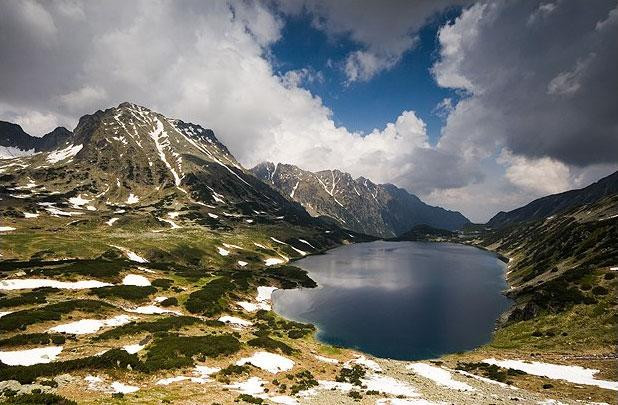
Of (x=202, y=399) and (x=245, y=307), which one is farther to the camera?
(x=245, y=307)

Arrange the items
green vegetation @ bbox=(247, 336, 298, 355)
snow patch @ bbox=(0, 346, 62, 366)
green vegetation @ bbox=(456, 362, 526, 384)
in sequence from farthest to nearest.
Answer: green vegetation @ bbox=(247, 336, 298, 355), green vegetation @ bbox=(456, 362, 526, 384), snow patch @ bbox=(0, 346, 62, 366)

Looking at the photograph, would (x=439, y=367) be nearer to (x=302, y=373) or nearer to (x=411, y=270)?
(x=302, y=373)

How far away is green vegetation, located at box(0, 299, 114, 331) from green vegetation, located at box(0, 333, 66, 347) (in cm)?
576

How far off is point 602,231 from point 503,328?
5923cm

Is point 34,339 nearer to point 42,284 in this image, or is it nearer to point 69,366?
point 69,366

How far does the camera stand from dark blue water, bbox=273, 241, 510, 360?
80.8m

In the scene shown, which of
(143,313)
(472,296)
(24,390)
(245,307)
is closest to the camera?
(24,390)

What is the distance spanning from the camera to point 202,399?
29891 mm

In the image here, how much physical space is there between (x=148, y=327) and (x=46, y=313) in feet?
47.9

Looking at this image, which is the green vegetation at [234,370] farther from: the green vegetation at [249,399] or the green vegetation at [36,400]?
the green vegetation at [36,400]

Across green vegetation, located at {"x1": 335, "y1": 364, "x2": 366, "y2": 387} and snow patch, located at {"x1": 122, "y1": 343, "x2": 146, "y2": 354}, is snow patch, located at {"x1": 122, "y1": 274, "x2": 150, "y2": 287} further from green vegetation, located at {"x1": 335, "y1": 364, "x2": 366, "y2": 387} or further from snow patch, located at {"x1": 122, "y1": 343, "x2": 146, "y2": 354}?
green vegetation, located at {"x1": 335, "y1": 364, "x2": 366, "y2": 387}

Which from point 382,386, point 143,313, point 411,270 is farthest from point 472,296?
point 143,313

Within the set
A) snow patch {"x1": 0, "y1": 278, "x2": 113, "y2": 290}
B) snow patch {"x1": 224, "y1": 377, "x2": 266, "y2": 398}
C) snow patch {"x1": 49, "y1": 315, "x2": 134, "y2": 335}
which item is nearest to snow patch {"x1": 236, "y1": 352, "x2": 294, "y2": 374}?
snow patch {"x1": 224, "y1": 377, "x2": 266, "y2": 398}

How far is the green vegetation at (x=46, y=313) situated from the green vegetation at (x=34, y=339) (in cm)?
576
